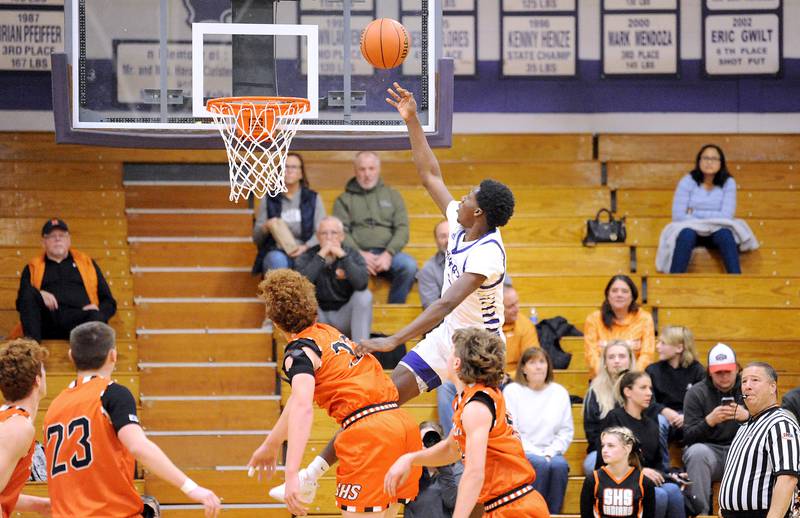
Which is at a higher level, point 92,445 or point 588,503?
point 92,445

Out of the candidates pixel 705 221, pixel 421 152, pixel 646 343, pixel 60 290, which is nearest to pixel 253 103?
pixel 421 152

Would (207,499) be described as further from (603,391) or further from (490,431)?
(603,391)

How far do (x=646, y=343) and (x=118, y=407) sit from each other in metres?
4.99

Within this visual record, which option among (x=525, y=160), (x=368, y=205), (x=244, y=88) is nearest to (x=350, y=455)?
(x=244, y=88)

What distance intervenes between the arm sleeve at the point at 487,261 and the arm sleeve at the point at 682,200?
4.86m

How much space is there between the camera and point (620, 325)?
8.98 meters

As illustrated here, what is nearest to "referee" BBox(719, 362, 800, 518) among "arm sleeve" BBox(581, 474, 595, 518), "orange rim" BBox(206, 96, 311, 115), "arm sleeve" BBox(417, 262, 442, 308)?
"arm sleeve" BBox(581, 474, 595, 518)

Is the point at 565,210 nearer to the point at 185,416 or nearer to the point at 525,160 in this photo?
the point at 525,160

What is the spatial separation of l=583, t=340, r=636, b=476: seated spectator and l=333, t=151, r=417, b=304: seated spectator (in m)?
2.09

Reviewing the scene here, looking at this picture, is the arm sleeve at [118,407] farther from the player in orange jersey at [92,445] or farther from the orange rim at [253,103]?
the orange rim at [253,103]

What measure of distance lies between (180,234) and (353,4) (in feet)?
12.3

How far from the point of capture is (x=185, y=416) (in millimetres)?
8992

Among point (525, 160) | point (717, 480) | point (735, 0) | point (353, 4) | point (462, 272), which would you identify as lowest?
point (717, 480)

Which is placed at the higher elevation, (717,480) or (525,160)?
(525,160)
